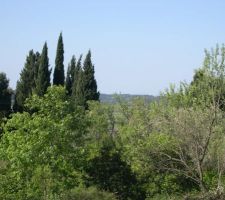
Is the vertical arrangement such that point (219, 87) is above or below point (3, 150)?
above

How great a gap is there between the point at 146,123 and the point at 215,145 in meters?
5.24

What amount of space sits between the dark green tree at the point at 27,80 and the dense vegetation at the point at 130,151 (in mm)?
27460

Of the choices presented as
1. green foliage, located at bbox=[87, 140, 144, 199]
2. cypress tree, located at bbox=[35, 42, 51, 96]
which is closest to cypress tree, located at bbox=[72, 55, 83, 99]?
cypress tree, located at bbox=[35, 42, 51, 96]

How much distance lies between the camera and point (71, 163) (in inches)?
812

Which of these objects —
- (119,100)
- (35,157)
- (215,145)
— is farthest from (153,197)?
(119,100)

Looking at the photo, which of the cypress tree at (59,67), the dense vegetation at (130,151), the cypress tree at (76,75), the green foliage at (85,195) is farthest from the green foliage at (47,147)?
the cypress tree at (76,75)

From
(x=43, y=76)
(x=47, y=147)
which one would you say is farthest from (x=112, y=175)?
(x=43, y=76)

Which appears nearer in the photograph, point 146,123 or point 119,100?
point 146,123

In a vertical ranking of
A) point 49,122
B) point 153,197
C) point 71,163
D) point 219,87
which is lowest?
point 153,197

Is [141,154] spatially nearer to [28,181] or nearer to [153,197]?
[153,197]

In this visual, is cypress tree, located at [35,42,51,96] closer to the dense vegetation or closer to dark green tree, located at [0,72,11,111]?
dark green tree, located at [0,72,11,111]

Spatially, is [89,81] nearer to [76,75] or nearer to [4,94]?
[76,75]

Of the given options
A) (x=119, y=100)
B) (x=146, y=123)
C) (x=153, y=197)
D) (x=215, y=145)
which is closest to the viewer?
(x=215, y=145)

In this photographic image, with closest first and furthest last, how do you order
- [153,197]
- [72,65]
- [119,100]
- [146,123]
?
1. [153,197]
2. [146,123]
3. [119,100]
4. [72,65]
